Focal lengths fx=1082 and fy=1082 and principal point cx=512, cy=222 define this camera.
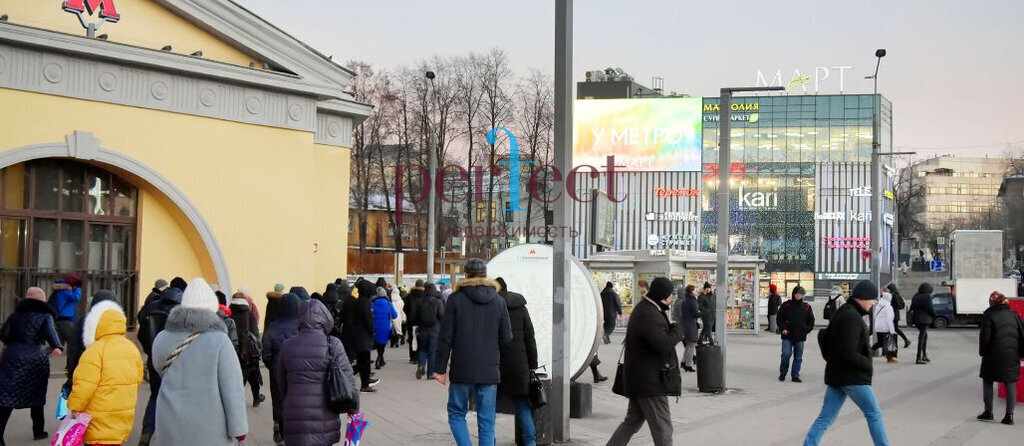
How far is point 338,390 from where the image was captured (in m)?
7.65

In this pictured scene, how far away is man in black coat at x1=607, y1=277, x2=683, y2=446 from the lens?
859 cm

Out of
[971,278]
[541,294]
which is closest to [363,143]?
[971,278]

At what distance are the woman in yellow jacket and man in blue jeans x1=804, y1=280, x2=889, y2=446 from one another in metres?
5.74

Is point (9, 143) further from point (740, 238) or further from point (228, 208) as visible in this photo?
point (740, 238)

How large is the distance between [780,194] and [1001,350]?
80120 mm

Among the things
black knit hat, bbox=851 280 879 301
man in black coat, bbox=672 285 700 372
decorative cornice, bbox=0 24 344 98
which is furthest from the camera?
man in black coat, bbox=672 285 700 372

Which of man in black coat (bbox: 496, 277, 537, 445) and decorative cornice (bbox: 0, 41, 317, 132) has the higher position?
decorative cornice (bbox: 0, 41, 317, 132)

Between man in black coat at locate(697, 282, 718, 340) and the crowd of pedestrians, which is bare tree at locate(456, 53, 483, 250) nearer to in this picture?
man in black coat at locate(697, 282, 718, 340)

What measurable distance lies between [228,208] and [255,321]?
22.4ft

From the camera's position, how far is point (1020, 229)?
239 feet

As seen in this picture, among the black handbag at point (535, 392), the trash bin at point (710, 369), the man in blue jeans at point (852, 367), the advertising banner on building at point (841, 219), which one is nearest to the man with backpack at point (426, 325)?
the trash bin at point (710, 369)

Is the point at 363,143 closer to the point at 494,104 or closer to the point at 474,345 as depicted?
the point at 494,104

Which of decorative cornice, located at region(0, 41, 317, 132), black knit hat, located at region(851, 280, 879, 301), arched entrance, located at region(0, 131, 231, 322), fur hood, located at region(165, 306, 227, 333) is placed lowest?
fur hood, located at region(165, 306, 227, 333)

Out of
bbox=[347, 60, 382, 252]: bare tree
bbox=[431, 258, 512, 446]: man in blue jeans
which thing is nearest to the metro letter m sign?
bbox=[431, 258, 512, 446]: man in blue jeans
